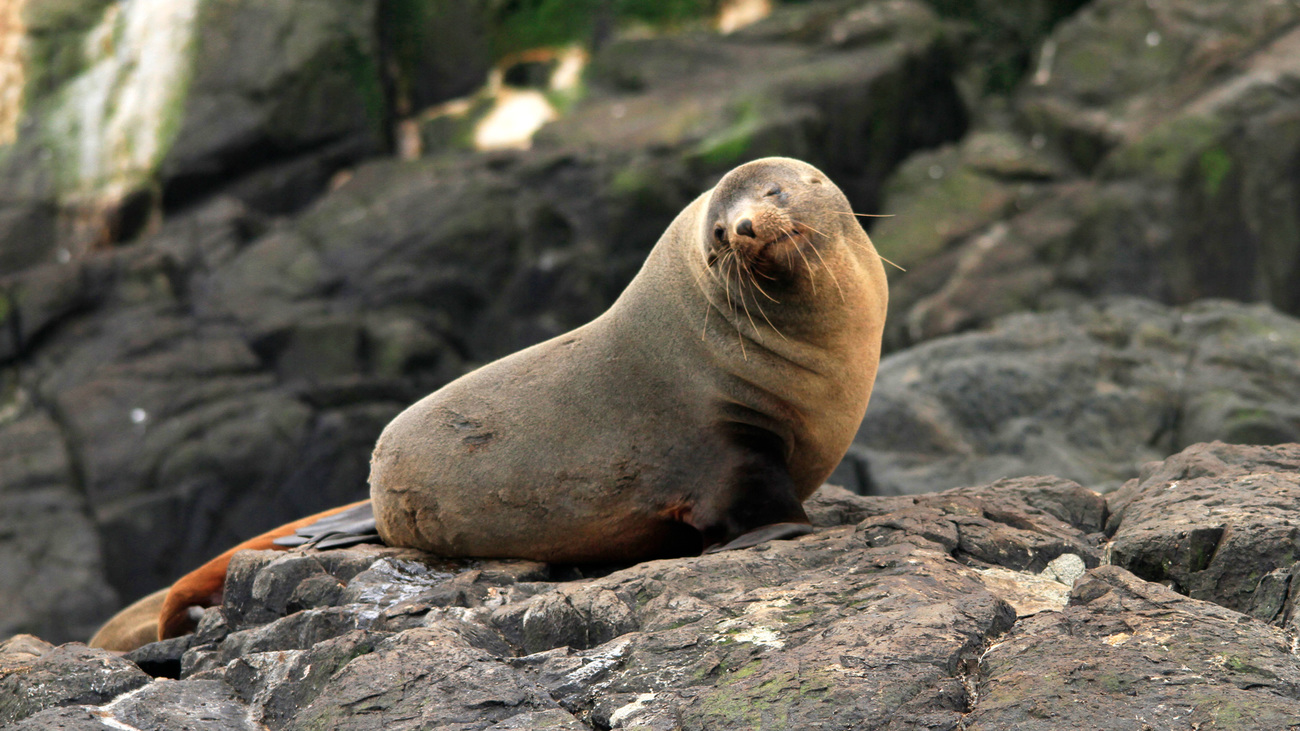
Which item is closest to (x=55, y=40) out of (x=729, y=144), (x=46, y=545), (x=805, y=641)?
(x=46, y=545)

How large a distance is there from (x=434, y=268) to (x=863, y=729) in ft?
39.2

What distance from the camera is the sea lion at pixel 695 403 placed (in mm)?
4578

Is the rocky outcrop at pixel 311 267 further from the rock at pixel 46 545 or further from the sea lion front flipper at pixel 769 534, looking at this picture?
the sea lion front flipper at pixel 769 534

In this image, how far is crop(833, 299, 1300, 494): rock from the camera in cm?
880

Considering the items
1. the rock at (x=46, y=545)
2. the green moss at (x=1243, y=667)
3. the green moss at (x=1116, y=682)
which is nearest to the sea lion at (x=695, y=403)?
the green moss at (x=1116, y=682)

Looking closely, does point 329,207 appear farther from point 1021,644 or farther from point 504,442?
point 1021,644

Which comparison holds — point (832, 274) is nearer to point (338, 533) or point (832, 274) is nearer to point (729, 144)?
point (338, 533)

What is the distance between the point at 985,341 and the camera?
32.1 ft

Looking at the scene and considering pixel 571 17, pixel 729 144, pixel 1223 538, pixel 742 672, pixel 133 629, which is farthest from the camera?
pixel 571 17

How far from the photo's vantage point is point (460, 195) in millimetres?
14422

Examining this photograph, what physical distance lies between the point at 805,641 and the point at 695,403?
1.51 metres

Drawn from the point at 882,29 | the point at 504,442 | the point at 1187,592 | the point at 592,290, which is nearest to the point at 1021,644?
the point at 1187,592

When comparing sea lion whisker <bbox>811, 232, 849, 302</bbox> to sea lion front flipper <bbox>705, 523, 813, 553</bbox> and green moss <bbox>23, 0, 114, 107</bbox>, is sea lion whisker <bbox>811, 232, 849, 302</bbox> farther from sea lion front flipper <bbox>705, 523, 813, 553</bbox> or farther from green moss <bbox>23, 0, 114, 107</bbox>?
green moss <bbox>23, 0, 114, 107</bbox>

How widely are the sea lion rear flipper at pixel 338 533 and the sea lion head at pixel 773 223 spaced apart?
2.08 m
